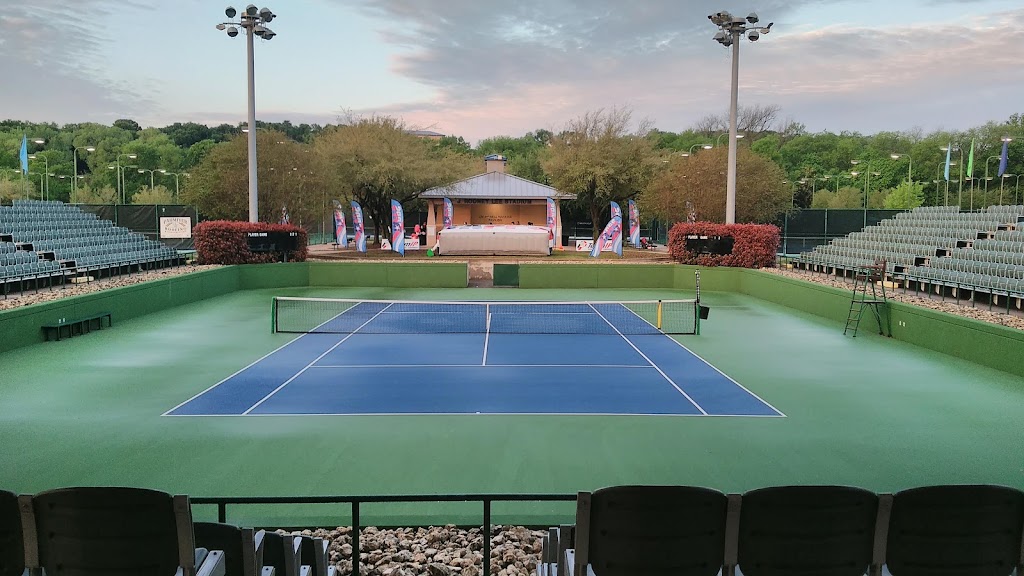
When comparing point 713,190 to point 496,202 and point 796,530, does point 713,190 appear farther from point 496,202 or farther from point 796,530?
point 796,530

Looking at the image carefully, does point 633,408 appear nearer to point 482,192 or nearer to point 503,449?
point 503,449

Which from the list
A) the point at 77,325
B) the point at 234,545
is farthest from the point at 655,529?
the point at 77,325

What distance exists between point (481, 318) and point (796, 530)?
19488 millimetres

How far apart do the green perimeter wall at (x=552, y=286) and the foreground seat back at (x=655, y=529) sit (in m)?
13.2

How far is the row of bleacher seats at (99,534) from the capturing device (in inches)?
136

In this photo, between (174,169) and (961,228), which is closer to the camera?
(961,228)

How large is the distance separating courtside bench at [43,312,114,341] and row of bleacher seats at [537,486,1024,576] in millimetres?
17375

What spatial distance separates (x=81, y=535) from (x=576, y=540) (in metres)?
2.24

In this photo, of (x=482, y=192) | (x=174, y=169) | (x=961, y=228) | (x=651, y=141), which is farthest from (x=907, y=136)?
(x=174, y=169)

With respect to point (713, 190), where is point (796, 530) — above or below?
below

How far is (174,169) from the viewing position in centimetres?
9375

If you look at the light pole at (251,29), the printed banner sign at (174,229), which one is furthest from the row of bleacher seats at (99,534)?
the printed banner sign at (174,229)

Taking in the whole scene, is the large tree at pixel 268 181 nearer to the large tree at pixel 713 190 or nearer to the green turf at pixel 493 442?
the large tree at pixel 713 190

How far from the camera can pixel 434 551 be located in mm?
6297
